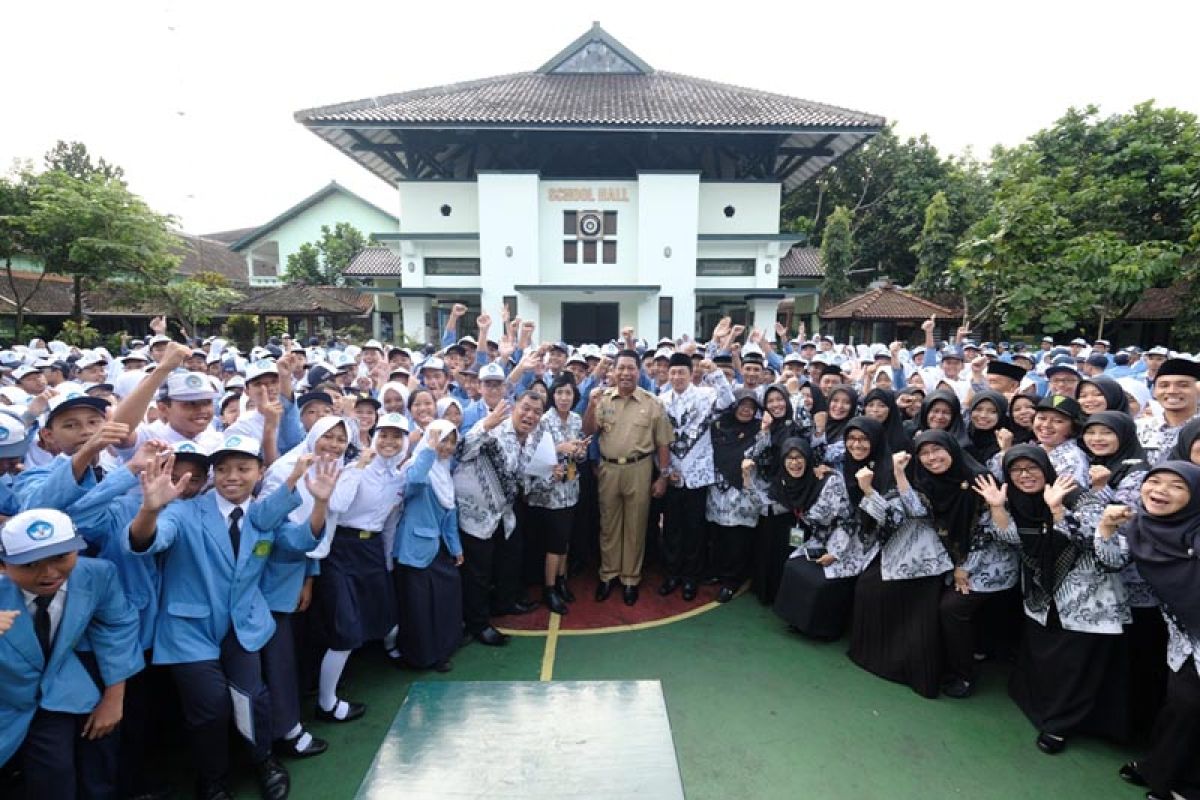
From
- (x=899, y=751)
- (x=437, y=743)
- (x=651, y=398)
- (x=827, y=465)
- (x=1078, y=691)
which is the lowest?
(x=899, y=751)

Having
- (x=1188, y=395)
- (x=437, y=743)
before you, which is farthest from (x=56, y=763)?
(x=1188, y=395)

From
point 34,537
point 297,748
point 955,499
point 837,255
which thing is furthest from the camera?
point 837,255

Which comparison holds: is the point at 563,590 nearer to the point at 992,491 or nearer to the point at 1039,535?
the point at 992,491

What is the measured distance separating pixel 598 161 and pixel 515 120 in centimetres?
328

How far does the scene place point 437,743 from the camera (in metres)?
2.37

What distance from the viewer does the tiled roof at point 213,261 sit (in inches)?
1268

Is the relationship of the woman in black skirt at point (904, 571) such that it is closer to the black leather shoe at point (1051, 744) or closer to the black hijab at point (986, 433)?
the black leather shoe at point (1051, 744)

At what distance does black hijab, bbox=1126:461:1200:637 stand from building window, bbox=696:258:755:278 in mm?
17250

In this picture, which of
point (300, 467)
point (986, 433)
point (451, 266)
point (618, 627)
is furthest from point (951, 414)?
point (451, 266)

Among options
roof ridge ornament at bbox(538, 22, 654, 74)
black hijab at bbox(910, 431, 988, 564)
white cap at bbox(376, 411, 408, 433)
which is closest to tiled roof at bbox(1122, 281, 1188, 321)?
roof ridge ornament at bbox(538, 22, 654, 74)

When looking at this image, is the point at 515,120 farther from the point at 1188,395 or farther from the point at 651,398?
the point at 1188,395

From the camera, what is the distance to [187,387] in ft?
10.7

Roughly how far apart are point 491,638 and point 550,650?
474 mm

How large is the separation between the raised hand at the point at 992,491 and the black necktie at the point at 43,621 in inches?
188
